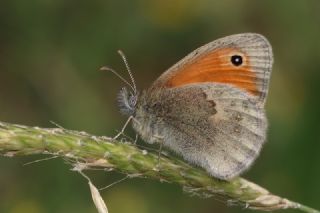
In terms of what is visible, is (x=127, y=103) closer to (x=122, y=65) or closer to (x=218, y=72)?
(x=218, y=72)

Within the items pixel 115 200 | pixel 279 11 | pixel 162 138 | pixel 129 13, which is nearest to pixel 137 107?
pixel 162 138

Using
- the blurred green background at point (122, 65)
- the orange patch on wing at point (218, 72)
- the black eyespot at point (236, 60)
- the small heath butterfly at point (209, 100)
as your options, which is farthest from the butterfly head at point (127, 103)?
the blurred green background at point (122, 65)

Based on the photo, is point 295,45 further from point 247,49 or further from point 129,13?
point 247,49

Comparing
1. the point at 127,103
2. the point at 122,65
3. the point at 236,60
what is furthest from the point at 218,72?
the point at 122,65

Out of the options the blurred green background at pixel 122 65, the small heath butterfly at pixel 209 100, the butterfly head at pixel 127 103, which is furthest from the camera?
the blurred green background at pixel 122 65

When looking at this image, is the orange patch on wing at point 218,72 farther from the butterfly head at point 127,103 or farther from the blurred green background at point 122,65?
the blurred green background at point 122,65

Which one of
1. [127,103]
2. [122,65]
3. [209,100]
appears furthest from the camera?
[122,65]
